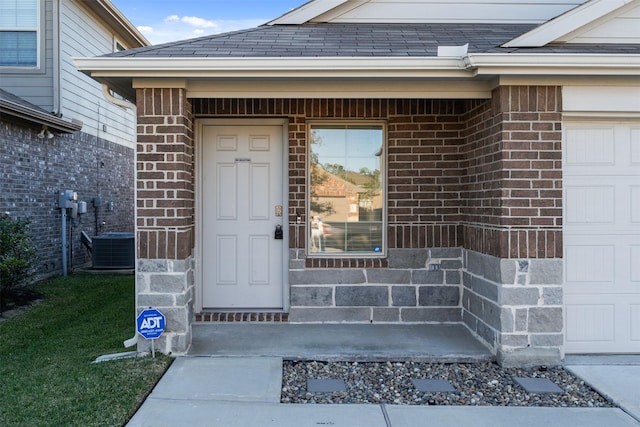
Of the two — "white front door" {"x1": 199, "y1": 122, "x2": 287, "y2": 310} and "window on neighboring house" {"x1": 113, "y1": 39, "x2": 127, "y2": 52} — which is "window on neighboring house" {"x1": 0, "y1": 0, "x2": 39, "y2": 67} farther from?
"white front door" {"x1": 199, "y1": 122, "x2": 287, "y2": 310}

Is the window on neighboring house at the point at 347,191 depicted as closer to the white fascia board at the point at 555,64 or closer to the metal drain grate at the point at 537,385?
the white fascia board at the point at 555,64

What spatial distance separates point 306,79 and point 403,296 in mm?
2617

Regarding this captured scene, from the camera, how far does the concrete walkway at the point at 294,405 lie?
343 cm

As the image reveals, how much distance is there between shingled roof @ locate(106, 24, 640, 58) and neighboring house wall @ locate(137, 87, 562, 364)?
0.43m

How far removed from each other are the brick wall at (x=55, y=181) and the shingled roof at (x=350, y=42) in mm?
4852

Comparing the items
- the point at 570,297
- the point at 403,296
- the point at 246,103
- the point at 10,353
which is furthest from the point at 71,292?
the point at 570,297

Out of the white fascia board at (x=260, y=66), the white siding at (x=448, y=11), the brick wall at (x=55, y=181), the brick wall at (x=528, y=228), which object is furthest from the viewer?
the brick wall at (x=55, y=181)

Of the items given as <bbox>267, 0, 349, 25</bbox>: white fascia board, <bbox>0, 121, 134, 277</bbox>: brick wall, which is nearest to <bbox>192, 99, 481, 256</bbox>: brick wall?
<bbox>267, 0, 349, 25</bbox>: white fascia board

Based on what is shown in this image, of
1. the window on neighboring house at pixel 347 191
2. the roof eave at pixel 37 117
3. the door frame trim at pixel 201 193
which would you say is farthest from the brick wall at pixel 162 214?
the roof eave at pixel 37 117

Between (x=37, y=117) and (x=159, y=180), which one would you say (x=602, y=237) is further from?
(x=37, y=117)

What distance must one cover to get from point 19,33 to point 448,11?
780 centimetres

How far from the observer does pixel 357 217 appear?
585cm

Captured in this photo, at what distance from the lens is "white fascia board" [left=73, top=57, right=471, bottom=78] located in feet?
14.4

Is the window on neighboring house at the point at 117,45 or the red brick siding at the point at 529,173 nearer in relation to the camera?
the red brick siding at the point at 529,173
